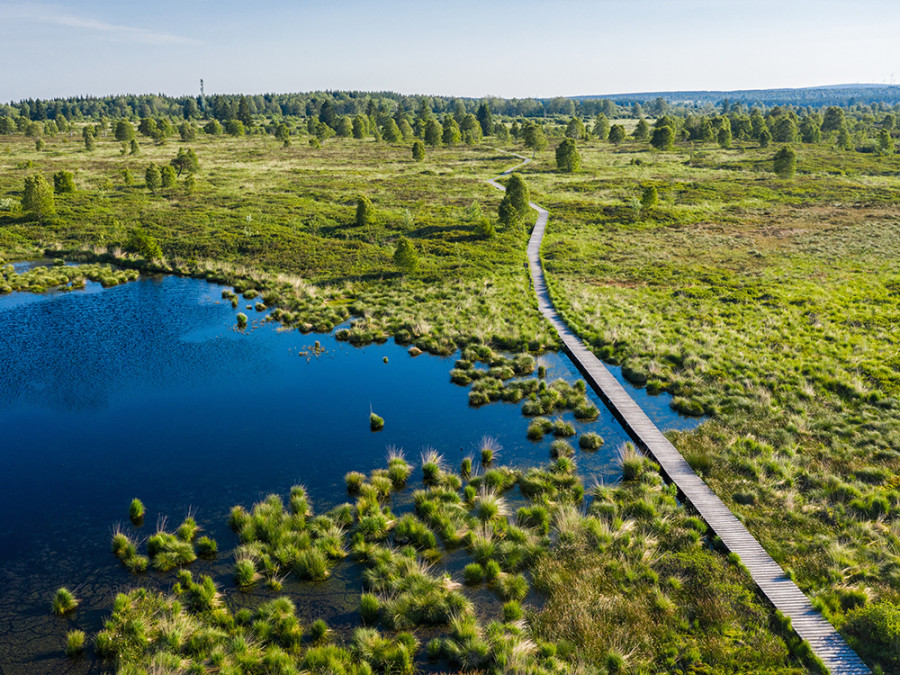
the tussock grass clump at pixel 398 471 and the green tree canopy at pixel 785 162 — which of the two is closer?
the tussock grass clump at pixel 398 471

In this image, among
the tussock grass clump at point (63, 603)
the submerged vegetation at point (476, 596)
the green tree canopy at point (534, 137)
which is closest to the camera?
the submerged vegetation at point (476, 596)

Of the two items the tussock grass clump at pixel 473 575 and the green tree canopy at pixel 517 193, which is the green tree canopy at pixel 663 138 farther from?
the tussock grass clump at pixel 473 575

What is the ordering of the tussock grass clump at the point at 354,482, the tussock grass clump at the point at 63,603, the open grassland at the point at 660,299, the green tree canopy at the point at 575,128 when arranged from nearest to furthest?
the tussock grass clump at the point at 63,603
the open grassland at the point at 660,299
the tussock grass clump at the point at 354,482
the green tree canopy at the point at 575,128

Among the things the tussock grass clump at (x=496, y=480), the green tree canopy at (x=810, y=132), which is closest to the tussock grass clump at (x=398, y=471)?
the tussock grass clump at (x=496, y=480)

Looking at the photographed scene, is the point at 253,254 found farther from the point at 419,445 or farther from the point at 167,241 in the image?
the point at 419,445

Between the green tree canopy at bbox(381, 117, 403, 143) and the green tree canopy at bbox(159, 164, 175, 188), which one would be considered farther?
the green tree canopy at bbox(381, 117, 403, 143)

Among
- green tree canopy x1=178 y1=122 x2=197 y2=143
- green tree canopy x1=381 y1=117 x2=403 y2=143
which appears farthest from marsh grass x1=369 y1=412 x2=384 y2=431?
green tree canopy x1=178 y1=122 x2=197 y2=143

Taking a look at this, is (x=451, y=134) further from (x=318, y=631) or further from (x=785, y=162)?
(x=318, y=631)

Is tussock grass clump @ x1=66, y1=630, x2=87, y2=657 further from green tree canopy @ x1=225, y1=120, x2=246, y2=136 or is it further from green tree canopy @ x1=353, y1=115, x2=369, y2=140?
green tree canopy @ x1=225, y1=120, x2=246, y2=136
